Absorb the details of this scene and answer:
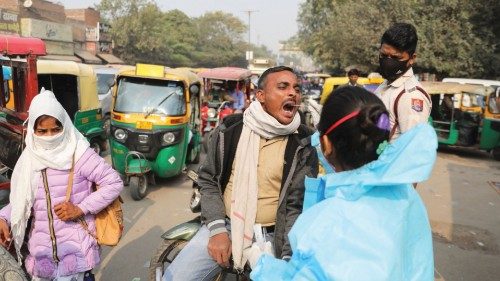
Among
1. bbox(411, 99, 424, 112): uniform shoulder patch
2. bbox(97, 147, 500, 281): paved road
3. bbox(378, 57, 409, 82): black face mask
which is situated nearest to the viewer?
bbox(411, 99, 424, 112): uniform shoulder patch

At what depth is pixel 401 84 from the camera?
9.20 ft

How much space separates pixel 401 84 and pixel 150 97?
4827 mm

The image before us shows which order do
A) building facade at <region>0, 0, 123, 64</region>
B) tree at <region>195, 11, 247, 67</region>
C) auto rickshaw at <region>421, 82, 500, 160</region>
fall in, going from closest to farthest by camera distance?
auto rickshaw at <region>421, 82, 500, 160</region>
building facade at <region>0, 0, 123, 64</region>
tree at <region>195, 11, 247, 67</region>

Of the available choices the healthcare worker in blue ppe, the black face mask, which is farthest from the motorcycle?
the healthcare worker in blue ppe

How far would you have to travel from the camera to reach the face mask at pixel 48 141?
8.15 feet

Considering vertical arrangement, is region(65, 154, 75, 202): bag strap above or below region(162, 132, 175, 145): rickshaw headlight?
above

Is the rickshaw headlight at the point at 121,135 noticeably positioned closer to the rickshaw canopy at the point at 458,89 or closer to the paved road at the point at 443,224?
the paved road at the point at 443,224

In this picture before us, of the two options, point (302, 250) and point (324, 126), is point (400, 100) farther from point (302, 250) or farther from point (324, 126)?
point (302, 250)

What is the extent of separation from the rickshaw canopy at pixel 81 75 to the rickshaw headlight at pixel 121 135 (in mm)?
2622

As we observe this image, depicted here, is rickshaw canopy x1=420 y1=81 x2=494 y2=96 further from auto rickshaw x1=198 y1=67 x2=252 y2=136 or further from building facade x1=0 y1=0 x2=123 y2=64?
building facade x1=0 y1=0 x2=123 y2=64

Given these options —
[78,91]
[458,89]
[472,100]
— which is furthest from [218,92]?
[472,100]

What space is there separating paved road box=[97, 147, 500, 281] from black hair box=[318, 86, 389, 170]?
9.89 feet

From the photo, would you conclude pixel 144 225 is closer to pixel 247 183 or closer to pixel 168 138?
pixel 168 138

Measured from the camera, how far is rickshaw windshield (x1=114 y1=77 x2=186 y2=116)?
679 centimetres
